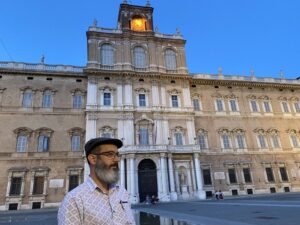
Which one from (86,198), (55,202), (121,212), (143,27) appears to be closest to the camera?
(86,198)

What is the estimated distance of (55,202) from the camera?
861 inches

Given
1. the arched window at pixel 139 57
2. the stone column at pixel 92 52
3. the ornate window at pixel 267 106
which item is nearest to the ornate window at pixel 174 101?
the arched window at pixel 139 57

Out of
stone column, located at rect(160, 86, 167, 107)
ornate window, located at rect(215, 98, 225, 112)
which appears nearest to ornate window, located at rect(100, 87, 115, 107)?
stone column, located at rect(160, 86, 167, 107)

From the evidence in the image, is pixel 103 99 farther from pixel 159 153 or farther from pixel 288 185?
pixel 288 185

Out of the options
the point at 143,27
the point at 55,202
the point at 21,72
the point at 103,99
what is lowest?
the point at 55,202

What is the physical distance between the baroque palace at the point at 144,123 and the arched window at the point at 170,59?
132 millimetres

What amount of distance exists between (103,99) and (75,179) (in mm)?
8620

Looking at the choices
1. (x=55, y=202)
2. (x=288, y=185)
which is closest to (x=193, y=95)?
(x=288, y=185)

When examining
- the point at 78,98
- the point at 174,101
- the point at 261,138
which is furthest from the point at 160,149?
the point at 261,138

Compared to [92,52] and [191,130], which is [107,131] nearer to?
[191,130]

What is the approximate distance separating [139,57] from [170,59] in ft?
13.0

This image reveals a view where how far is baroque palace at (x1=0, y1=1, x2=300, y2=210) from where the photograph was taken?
897 inches

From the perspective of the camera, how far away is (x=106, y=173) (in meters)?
2.19

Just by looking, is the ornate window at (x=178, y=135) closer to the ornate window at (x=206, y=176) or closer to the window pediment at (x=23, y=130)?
the ornate window at (x=206, y=176)
